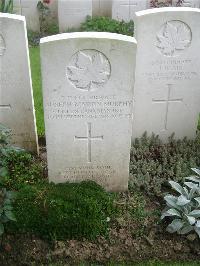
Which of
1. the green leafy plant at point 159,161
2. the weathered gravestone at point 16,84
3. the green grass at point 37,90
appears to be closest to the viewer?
the weathered gravestone at point 16,84

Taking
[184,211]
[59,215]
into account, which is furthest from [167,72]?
[59,215]

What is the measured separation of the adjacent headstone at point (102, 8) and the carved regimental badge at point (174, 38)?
556 cm

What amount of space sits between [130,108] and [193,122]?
1547mm

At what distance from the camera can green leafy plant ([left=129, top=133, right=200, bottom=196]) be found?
454cm

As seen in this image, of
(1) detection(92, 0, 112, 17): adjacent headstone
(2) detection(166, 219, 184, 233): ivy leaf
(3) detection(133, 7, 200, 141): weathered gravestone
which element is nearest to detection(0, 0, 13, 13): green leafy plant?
(1) detection(92, 0, 112, 17): adjacent headstone

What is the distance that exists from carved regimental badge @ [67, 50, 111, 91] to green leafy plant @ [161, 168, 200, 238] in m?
1.26

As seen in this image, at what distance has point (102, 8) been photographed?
→ 9930mm

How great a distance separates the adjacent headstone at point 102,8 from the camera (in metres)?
9.83

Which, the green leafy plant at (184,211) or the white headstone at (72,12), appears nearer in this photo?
the green leafy plant at (184,211)

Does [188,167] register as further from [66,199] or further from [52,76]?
[52,76]

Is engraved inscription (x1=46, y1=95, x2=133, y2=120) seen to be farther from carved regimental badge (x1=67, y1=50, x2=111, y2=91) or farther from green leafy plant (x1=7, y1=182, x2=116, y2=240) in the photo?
green leafy plant (x1=7, y1=182, x2=116, y2=240)

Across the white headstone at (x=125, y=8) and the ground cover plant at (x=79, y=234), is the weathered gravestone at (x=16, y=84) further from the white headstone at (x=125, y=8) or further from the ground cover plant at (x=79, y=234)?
the white headstone at (x=125, y=8)

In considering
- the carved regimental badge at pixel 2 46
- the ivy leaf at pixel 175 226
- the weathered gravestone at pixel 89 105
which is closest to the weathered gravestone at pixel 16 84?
the carved regimental badge at pixel 2 46

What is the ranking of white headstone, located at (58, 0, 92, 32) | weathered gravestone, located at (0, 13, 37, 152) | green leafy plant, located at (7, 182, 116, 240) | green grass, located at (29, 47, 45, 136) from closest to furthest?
1. green leafy plant, located at (7, 182, 116, 240)
2. weathered gravestone, located at (0, 13, 37, 152)
3. green grass, located at (29, 47, 45, 136)
4. white headstone, located at (58, 0, 92, 32)
